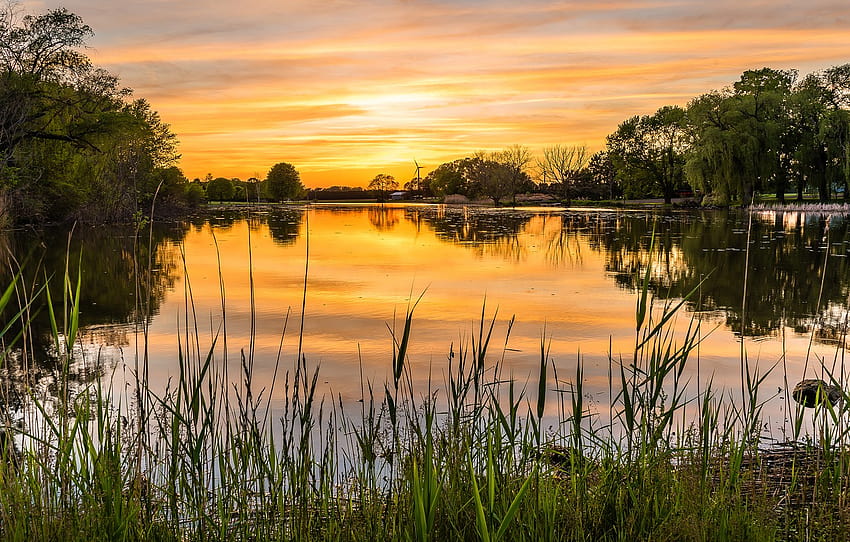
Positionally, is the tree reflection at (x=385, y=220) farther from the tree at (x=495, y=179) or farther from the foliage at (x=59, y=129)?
the tree at (x=495, y=179)

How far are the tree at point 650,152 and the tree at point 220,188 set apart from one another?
167ft

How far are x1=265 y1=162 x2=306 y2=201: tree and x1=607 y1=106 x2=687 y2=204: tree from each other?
138 feet

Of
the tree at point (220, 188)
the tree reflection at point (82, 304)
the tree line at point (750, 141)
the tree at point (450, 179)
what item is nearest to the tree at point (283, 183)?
the tree at point (220, 188)

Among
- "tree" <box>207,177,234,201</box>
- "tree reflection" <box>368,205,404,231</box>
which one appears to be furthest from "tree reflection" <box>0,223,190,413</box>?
"tree" <box>207,177,234,201</box>

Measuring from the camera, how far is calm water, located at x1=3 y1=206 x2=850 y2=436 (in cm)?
727

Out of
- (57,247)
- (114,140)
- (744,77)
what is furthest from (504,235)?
(744,77)

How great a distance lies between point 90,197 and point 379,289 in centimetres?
3050

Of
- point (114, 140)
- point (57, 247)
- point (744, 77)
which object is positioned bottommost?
point (57, 247)

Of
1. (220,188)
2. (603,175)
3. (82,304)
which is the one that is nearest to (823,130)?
(603,175)

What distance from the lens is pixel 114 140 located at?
3619cm

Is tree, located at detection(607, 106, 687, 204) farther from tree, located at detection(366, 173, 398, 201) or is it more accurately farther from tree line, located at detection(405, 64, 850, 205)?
tree, located at detection(366, 173, 398, 201)

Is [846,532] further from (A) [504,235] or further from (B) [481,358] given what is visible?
(A) [504,235]

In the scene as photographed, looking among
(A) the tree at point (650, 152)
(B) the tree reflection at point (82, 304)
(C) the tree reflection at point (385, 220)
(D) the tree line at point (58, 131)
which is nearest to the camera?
(B) the tree reflection at point (82, 304)

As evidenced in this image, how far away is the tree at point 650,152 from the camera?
234ft
